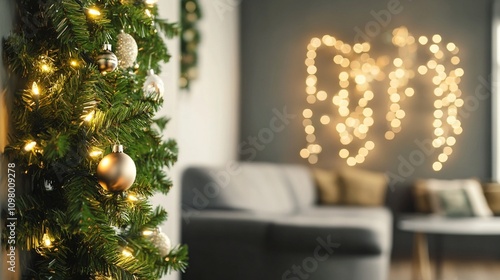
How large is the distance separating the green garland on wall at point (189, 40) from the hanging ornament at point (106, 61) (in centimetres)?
283

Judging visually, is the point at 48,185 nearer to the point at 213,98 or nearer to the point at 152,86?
the point at 152,86

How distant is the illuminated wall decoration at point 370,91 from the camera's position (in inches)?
212

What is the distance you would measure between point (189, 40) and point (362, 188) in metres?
2.04

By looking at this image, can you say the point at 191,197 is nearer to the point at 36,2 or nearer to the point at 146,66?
the point at 146,66

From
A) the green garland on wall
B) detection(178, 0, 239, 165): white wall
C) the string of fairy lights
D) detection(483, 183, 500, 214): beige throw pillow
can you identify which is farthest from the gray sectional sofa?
the string of fairy lights

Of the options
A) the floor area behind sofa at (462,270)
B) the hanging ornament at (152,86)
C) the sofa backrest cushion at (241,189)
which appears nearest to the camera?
the hanging ornament at (152,86)

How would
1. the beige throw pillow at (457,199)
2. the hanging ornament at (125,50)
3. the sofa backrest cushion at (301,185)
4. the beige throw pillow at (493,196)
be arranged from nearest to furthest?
1. the hanging ornament at (125,50)
2. the beige throw pillow at (457,199)
3. the sofa backrest cushion at (301,185)
4. the beige throw pillow at (493,196)

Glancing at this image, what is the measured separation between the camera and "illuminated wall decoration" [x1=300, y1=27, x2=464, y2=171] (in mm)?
5383

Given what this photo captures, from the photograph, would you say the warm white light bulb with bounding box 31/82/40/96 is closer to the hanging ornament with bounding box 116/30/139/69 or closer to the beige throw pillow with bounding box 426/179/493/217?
the hanging ornament with bounding box 116/30/139/69

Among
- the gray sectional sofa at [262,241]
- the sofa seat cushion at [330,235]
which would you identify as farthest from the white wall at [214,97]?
the sofa seat cushion at [330,235]

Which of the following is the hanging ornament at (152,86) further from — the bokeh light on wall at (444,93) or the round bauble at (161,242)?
the bokeh light on wall at (444,93)

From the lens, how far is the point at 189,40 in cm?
406

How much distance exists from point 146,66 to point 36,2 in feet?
0.96

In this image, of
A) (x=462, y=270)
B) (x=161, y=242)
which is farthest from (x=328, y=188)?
(x=161, y=242)
